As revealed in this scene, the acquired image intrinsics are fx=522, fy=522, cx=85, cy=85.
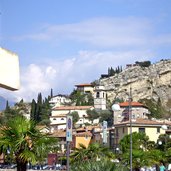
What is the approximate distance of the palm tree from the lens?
519 inches

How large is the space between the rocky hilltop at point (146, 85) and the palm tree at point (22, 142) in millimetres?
170971

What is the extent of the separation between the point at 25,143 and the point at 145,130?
83.4 meters

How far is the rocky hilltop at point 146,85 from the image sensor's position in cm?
18812

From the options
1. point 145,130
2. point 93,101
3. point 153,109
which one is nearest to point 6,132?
point 145,130

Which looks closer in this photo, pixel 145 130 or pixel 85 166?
pixel 85 166

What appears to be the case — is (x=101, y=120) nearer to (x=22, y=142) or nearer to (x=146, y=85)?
(x=146, y=85)

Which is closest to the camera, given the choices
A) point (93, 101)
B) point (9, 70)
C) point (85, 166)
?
point (9, 70)

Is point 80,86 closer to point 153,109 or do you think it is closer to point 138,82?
point 138,82

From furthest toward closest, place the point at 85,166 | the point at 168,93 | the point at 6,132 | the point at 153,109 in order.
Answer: the point at 168,93
the point at 153,109
the point at 85,166
the point at 6,132

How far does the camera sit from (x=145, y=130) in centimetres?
9562

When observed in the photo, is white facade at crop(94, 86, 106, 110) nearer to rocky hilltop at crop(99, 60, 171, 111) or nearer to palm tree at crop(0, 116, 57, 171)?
rocky hilltop at crop(99, 60, 171, 111)

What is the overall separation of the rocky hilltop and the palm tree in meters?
171

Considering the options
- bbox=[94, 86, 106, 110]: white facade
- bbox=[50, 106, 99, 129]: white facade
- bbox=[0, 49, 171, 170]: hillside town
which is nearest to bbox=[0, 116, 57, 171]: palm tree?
bbox=[0, 49, 171, 170]: hillside town

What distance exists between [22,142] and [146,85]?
17958 centimetres
